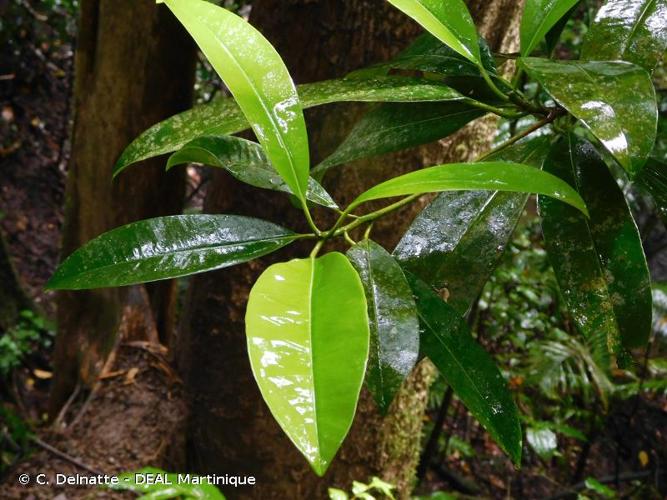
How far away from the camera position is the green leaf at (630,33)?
50 centimetres

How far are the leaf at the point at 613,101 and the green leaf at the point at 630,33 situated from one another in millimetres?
60

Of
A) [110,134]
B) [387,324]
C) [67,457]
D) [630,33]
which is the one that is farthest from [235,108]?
[67,457]

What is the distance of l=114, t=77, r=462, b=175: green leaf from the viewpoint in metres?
0.52

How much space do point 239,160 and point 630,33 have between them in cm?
39

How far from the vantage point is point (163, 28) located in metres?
1.35

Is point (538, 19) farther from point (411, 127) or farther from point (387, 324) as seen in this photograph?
point (387, 324)

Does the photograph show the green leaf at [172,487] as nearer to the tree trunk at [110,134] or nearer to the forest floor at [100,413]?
the forest floor at [100,413]

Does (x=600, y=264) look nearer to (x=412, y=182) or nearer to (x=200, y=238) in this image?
(x=412, y=182)

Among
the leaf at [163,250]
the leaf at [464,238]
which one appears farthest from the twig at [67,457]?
the leaf at [464,238]

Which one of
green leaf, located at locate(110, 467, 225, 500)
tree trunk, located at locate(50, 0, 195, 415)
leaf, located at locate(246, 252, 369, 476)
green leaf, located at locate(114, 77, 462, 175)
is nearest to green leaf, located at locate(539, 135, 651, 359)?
green leaf, located at locate(114, 77, 462, 175)

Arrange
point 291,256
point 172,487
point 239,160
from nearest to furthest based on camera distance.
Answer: point 239,160 → point 172,487 → point 291,256

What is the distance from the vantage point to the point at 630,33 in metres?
0.51

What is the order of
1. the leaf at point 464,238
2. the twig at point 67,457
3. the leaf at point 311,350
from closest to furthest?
the leaf at point 311,350, the leaf at point 464,238, the twig at point 67,457

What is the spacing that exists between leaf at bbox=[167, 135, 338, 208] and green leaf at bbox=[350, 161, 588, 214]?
0.14m
